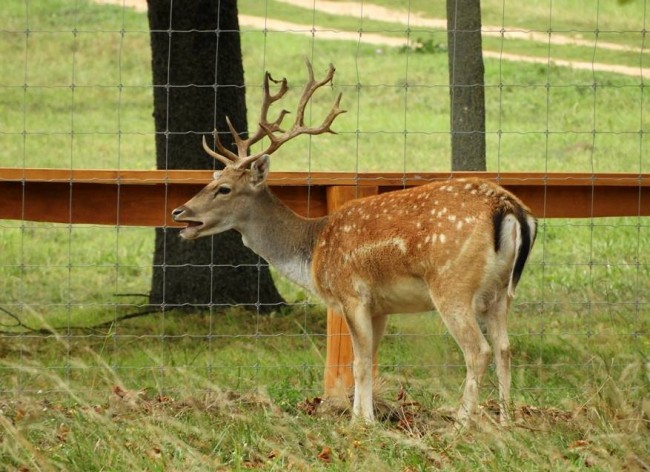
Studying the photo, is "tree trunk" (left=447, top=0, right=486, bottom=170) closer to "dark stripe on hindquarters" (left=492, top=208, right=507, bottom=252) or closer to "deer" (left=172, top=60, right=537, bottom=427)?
"deer" (left=172, top=60, right=537, bottom=427)

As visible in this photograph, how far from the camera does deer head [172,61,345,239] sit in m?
7.84

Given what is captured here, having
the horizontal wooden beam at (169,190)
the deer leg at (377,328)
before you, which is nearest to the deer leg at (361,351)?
the deer leg at (377,328)

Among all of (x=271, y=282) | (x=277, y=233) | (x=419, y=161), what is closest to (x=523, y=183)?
(x=277, y=233)

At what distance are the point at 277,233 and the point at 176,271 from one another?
237 centimetres

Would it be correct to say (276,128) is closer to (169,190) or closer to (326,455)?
(169,190)

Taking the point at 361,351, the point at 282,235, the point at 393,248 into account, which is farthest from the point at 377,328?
the point at 282,235

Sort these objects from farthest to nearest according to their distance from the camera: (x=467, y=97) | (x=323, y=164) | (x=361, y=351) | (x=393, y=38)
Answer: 1. (x=393, y=38)
2. (x=323, y=164)
3. (x=467, y=97)
4. (x=361, y=351)

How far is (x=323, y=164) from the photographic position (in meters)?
18.3

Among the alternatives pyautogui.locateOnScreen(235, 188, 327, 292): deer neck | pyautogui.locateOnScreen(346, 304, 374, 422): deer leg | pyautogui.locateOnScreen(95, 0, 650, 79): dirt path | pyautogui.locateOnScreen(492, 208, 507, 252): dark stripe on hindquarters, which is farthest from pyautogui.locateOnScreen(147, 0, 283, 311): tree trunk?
pyautogui.locateOnScreen(95, 0, 650, 79): dirt path

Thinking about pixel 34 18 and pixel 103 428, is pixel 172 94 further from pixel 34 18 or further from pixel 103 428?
pixel 34 18

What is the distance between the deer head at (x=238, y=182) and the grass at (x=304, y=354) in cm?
42

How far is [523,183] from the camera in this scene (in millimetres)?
7906

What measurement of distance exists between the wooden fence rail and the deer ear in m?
0.07

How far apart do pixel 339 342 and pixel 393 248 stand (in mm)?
844
